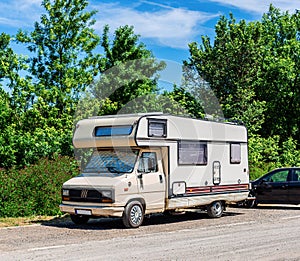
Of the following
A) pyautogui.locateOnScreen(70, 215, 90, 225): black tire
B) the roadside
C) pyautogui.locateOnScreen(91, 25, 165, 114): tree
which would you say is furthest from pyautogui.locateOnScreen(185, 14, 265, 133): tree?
pyautogui.locateOnScreen(70, 215, 90, 225): black tire

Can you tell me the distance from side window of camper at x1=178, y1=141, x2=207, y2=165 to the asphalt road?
6.04 ft

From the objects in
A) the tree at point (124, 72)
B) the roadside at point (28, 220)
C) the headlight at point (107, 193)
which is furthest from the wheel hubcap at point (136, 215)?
the tree at point (124, 72)

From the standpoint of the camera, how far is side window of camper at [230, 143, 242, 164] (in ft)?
61.8

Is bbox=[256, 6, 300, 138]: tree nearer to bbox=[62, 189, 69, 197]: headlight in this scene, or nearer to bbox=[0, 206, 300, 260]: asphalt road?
bbox=[0, 206, 300, 260]: asphalt road

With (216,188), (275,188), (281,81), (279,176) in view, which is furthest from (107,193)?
(281,81)

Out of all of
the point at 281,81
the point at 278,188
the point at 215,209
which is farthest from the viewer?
the point at 281,81

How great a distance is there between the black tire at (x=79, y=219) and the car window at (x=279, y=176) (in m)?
9.20

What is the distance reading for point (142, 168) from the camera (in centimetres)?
1538

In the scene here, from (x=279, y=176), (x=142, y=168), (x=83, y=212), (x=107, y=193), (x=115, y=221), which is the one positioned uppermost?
(x=142, y=168)

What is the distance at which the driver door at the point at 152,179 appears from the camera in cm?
1529

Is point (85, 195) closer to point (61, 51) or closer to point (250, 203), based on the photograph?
point (250, 203)

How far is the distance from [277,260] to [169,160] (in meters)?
6.28

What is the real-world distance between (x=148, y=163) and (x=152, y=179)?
0.46 metres

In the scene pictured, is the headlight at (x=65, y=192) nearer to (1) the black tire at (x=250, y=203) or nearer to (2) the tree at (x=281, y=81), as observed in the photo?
(1) the black tire at (x=250, y=203)
